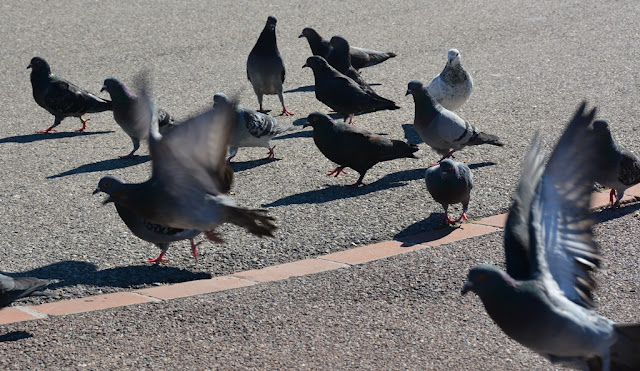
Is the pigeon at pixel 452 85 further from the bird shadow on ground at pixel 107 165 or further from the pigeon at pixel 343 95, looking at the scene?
the bird shadow on ground at pixel 107 165

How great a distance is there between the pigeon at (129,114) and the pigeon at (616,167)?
3.95 m

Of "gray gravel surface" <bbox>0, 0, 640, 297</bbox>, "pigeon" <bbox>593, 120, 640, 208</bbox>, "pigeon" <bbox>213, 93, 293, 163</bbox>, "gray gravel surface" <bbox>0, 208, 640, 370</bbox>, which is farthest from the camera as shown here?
"pigeon" <bbox>213, 93, 293, 163</bbox>

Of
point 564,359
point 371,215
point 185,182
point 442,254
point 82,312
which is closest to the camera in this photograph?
point 564,359

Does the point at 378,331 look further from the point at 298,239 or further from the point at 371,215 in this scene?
the point at 371,215

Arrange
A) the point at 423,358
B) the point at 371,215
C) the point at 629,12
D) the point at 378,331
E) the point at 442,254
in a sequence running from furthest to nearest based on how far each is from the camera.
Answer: the point at 629,12
the point at 371,215
the point at 442,254
the point at 378,331
the point at 423,358

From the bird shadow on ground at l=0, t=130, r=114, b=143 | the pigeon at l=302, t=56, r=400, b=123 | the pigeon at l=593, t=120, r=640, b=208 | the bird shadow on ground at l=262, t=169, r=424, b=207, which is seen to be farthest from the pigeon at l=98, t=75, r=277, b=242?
the bird shadow on ground at l=0, t=130, r=114, b=143

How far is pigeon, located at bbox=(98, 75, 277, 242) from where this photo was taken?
5252mm

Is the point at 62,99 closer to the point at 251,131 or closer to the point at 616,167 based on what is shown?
the point at 251,131

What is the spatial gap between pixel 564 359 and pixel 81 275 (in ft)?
10.2

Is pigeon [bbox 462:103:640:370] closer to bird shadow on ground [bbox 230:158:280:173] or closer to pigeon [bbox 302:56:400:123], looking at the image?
bird shadow on ground [bbox 230:158:280:173]

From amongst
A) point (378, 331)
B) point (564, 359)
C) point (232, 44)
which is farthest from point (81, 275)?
point (232, 44)

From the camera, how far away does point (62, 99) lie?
379 inches

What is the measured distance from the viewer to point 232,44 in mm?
13586

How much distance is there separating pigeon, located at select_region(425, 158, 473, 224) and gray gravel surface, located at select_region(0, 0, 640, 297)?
21cm
